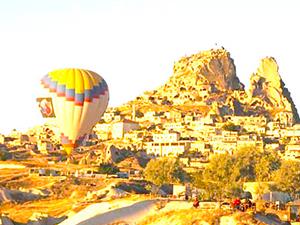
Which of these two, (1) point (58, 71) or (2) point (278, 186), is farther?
(2) point (278, 186)

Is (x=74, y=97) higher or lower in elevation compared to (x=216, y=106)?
lower

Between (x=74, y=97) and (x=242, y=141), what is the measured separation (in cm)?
8504

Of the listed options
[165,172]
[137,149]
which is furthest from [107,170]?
[137,149]

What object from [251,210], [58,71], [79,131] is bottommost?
[251,210]

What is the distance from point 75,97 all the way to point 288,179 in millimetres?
30686

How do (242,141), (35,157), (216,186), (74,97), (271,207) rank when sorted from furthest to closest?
(242,141) < (35,157) < (216,186) < (74,97) < (271,207)

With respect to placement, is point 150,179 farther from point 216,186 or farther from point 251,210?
point 251,210

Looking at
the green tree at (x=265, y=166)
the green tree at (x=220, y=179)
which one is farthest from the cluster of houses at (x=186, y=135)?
the green tree at (x=220, y=179)

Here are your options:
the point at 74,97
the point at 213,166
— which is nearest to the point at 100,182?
the point at 213,166

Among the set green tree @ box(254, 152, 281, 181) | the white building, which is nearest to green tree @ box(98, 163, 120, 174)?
green tree @ box(254, 152, 281, 181)

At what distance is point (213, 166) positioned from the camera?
11062 cm

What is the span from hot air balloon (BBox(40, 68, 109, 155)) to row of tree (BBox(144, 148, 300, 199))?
15.2 m

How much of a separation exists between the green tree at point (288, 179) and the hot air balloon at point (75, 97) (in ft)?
74.9

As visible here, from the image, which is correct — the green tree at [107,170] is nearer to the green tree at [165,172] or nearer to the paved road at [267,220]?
the green tree at [165,172]
